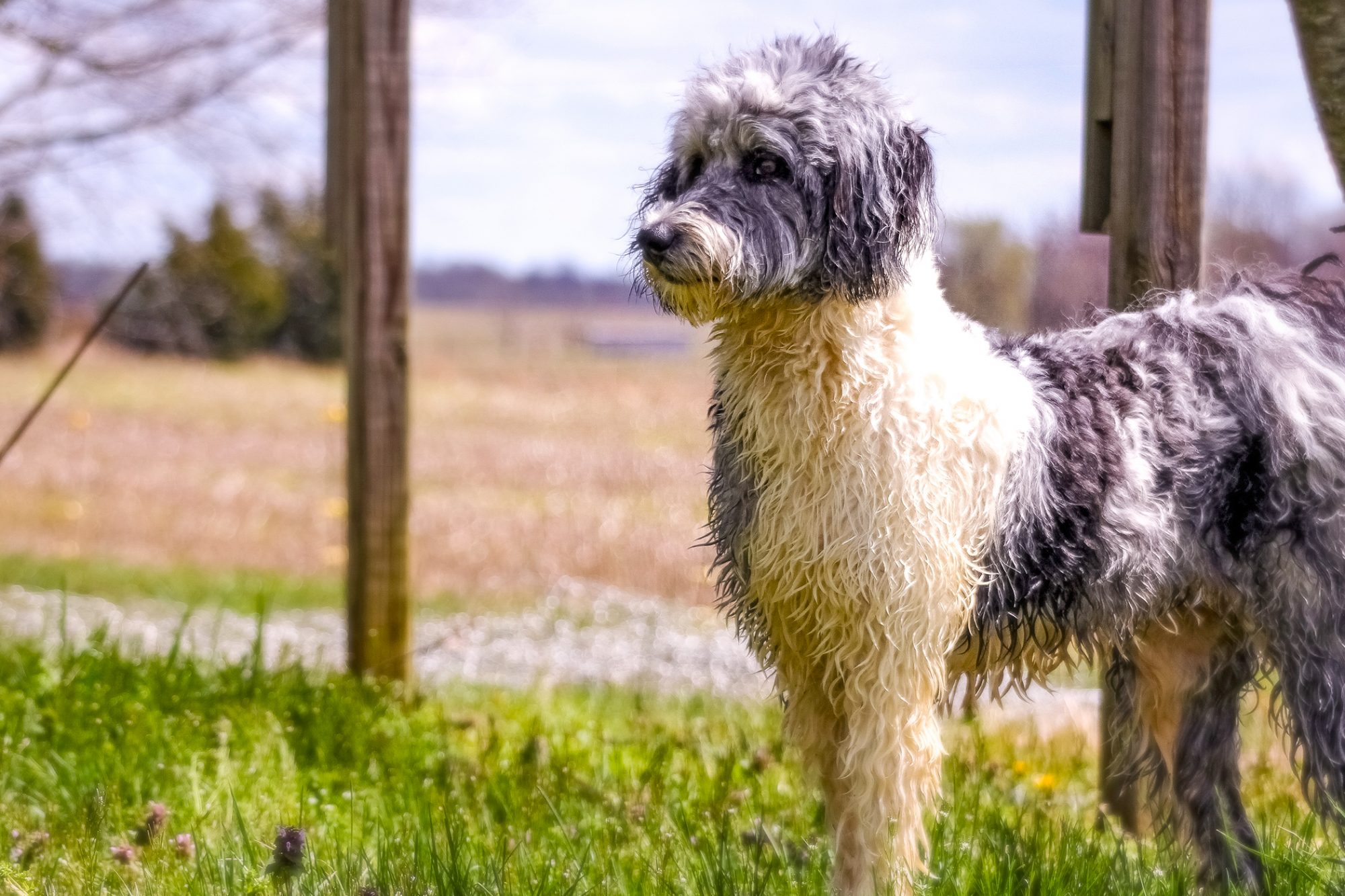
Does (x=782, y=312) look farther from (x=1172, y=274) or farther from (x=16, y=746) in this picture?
(x=16, y=746)

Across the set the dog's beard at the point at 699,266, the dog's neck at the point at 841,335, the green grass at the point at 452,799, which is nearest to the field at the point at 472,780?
the green grass at the point at 452,799

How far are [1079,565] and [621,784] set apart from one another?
1.64 metres

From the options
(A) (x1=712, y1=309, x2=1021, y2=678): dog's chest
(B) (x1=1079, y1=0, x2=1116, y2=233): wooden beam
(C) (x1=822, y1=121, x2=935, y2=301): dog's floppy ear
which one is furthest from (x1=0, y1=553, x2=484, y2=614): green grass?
(C) (x1=822, y1=121, x2=935, y2=301): dog's floppy ear

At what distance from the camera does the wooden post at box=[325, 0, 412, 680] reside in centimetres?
505

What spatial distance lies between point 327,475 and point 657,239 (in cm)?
1260

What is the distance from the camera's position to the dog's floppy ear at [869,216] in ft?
9.92

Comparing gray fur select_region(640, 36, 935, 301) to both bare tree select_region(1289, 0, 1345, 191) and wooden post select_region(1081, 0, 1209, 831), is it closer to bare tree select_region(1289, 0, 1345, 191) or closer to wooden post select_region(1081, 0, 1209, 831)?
bare tree select_region(1289, 0, 1345, 191)

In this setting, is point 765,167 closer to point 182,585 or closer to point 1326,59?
point 1326,59

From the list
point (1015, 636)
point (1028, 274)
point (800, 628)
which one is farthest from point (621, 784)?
point (1028, 274)

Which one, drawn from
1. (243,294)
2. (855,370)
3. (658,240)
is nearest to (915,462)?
(855,370)

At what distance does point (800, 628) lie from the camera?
3.21 metres

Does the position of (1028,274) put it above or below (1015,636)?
above

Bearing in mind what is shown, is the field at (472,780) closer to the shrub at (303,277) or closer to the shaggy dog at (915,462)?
the shaggy dog at (915,462)

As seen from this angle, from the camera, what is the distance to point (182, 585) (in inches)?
388
